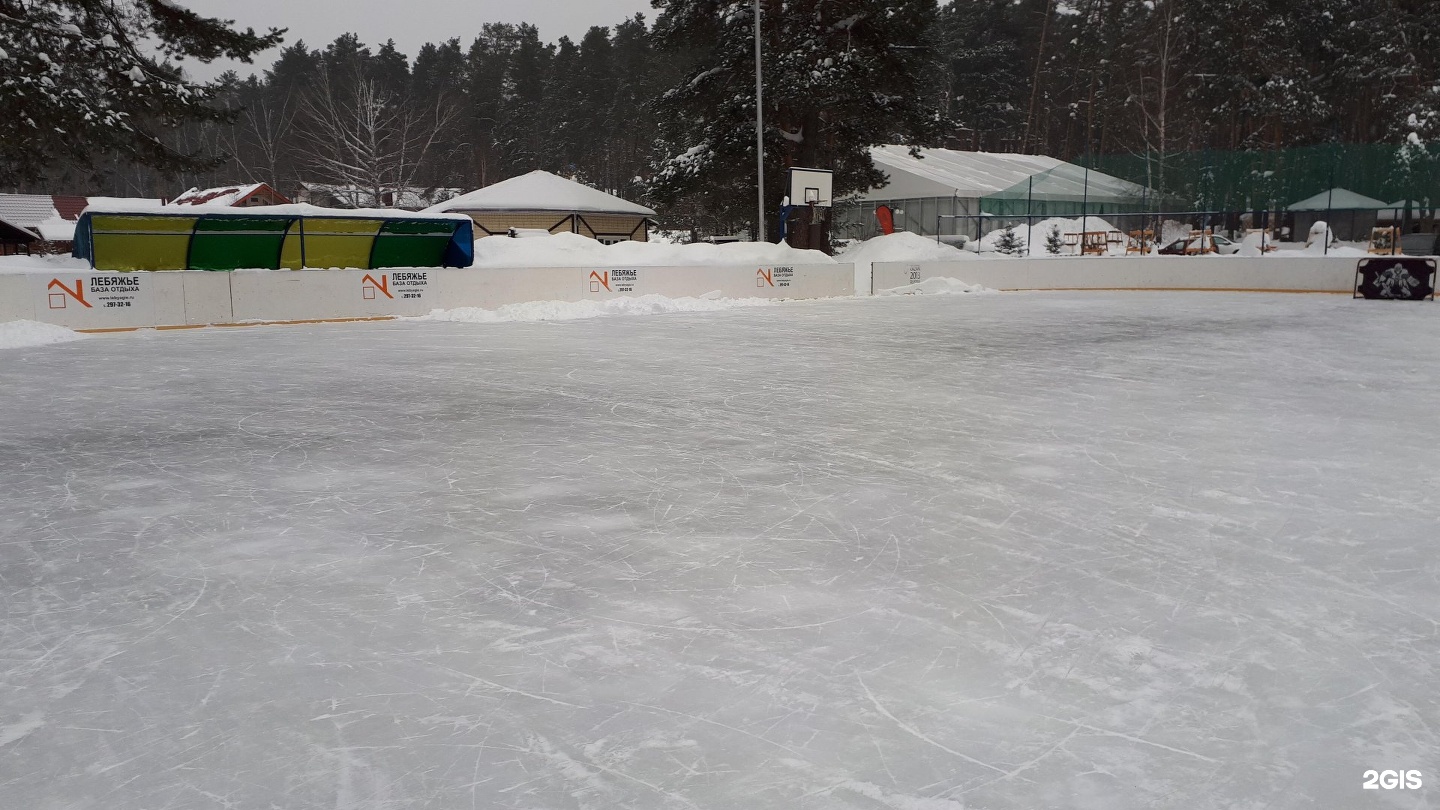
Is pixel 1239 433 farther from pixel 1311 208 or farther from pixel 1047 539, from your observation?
pixel 1311 208

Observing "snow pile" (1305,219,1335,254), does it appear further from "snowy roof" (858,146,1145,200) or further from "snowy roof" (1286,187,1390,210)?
"snowy roof" (858,146,1145,200)

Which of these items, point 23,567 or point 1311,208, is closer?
point 23,567

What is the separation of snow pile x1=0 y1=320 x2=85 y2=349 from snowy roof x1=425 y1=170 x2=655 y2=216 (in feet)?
82.5

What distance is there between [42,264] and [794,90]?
1938cm

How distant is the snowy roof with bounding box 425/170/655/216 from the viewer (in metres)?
37.6

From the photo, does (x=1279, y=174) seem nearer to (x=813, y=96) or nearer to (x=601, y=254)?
(x=813, y=96)

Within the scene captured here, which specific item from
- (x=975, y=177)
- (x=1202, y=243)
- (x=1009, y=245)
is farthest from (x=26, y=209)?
(x=1202, y=243)

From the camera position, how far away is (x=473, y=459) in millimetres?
5887

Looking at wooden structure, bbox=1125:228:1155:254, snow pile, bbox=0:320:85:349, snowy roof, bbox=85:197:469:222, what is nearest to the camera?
snow pile, bbox=0:320:85:349

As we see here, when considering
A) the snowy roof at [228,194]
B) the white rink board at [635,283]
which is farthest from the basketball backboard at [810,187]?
the snowy roof at [228,194]

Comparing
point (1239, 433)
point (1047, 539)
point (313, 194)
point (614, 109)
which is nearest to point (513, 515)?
point (1047, 539)

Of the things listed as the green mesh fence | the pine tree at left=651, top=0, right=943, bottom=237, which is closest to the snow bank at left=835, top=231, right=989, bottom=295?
the pine tree at left=651, top=0, right=943, bottom=237

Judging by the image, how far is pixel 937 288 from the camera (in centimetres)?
2425

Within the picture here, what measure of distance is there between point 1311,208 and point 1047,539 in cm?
2628
